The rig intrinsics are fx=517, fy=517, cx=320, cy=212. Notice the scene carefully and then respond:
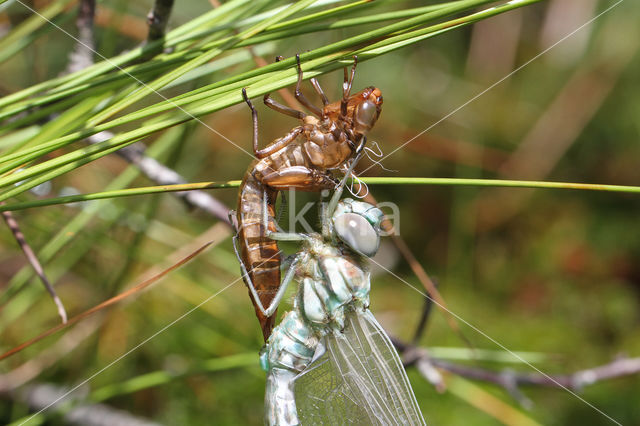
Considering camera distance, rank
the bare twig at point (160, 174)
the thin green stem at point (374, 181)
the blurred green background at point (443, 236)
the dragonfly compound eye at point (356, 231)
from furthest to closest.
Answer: the blurred green background at point (443, 236)
the bare twig at point (160, 174)
the dragonfly compound eye at point (356, 231)
the thin green stem at point (374, 181)

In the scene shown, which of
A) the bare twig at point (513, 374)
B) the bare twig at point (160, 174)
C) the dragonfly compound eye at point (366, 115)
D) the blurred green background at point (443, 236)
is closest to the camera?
the dragonfly compound eye at point (366, 115)

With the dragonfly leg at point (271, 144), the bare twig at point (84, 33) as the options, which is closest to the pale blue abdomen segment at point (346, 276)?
the dragonfly leg at point (271, 144)

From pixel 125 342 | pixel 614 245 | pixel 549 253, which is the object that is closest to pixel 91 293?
pixel 125 342

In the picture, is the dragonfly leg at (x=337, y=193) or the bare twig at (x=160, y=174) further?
the bare twig at (x=160, y=174)

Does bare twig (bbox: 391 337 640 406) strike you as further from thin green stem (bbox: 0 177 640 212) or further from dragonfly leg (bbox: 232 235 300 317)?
thin green stem (bbox: 0 177 640 212)

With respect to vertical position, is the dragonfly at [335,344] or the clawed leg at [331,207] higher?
the clawed leg at [331,207]

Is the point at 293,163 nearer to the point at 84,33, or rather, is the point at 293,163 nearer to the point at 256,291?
the point at 256,291

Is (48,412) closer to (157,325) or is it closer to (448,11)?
(157,325)

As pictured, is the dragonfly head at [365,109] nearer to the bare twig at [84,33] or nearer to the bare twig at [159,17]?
the bare twig at [159,17]

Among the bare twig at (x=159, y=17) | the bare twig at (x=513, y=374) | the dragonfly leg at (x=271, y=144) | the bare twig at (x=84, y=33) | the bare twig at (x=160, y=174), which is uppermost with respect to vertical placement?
the bare twig at (x=84, y=33)
